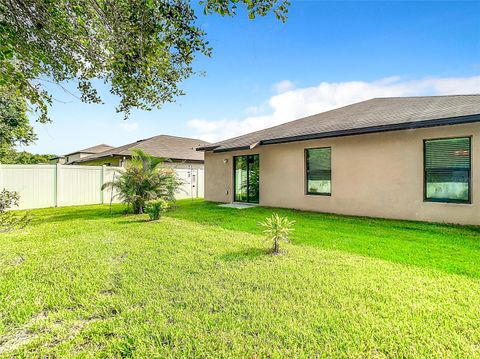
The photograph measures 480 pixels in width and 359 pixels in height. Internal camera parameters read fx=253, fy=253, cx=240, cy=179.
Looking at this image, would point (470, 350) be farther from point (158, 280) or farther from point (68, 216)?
point (68, 216)

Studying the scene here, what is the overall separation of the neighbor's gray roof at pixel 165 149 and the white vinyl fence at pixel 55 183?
425 cm

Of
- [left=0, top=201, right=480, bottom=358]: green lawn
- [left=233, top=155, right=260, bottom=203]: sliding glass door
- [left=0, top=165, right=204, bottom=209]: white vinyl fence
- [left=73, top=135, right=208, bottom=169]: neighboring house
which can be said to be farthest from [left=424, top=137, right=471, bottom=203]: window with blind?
[left=73, top=135, right=208, bottom=169]: neighboring house

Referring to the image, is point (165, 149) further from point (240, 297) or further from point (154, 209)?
point (240, 297)

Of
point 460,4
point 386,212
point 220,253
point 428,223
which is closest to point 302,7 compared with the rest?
point 460,4

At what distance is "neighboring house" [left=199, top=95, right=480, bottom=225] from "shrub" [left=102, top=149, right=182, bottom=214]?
3.58m

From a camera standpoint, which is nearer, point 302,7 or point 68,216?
point 302,7

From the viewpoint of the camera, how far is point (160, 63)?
516 cm

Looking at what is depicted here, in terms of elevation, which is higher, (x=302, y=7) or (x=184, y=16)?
(x=302, y=7)

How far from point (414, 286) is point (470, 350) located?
1.42 metres

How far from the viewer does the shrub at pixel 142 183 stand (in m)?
10.8

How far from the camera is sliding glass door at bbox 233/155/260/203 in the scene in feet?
43.8

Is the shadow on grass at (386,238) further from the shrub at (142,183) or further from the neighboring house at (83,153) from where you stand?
the neighboring house at (83,153)

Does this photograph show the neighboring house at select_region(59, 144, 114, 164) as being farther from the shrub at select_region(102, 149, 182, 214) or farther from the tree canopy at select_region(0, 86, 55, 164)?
the shrub at select_region(102, 149, 182, 214)

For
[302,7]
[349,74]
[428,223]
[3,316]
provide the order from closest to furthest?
1. [3,316]
2. [428,223]
3. [302,7]
4. [349,74]
